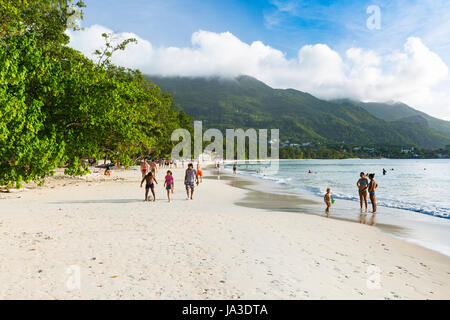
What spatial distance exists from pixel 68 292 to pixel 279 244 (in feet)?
17.1

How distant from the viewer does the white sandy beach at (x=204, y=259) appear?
4.69 m

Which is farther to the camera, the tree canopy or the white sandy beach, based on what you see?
the tree canopy

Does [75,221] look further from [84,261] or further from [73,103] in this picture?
[73,103]

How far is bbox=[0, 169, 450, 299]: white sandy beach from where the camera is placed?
469 cm

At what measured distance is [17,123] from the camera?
8852 mm
